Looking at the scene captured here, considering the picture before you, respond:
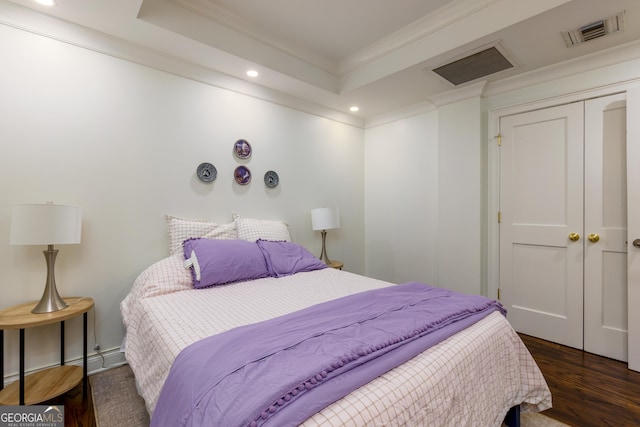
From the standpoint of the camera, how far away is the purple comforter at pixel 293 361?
31.7 inches

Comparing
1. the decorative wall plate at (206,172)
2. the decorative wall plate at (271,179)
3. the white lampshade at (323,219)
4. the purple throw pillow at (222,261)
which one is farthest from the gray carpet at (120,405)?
the white lampshade at (323,219)

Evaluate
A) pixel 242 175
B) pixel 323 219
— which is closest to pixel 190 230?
pixel 242 175

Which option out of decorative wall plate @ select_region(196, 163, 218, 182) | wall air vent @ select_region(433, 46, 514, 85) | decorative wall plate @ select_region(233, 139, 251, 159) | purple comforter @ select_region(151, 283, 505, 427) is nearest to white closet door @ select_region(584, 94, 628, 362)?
wall air vent @ select_region(433, 46, 514, 85)

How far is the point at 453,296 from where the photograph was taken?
1.72 metres

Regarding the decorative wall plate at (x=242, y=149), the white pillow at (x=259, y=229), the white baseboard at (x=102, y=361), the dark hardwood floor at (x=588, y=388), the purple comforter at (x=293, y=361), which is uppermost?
the decorative wall plate at (x=242, y=149)

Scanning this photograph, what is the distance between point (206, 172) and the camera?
2598 mm

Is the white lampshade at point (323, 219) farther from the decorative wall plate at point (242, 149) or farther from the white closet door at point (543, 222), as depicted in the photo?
the white closet door at point (543, 222)

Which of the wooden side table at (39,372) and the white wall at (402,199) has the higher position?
the white wall at (402,199)

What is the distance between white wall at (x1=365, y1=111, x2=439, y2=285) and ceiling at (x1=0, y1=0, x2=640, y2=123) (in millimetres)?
597

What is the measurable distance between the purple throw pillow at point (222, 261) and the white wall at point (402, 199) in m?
1.99

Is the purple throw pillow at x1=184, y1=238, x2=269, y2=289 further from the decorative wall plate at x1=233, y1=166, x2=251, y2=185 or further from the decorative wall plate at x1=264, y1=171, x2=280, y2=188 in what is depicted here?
the decorative wall plate at x1=264, y1=171, x2=280, y2=188

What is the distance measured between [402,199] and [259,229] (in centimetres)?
190

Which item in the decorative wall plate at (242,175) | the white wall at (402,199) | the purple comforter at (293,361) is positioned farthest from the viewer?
the white wall at (402,199)

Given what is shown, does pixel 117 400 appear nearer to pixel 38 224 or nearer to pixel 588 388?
pixel 38 224
